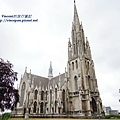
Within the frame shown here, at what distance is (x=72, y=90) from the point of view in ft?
144

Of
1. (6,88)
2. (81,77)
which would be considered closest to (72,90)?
(81,77)

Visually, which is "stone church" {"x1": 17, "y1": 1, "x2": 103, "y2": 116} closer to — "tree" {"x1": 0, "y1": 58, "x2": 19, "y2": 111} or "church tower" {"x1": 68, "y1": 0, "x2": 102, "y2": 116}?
"church tower" {"x1": 68, "y1": 0, "x2": 102, "y2": 116}

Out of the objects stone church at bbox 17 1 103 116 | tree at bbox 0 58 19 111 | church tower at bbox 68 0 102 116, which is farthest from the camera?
stone church at bbox 17 1 103 116

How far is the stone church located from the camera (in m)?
40.1

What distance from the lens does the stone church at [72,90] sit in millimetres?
40094

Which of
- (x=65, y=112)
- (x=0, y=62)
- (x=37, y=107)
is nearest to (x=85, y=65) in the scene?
(x=65, y=112)

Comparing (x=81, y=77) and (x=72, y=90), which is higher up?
(x=81, y=77)

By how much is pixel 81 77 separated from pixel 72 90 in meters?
5.13

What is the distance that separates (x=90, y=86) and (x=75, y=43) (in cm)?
1728

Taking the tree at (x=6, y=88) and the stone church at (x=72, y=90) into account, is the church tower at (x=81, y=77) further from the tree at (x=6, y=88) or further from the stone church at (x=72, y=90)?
the tree at (x=6, y=88)

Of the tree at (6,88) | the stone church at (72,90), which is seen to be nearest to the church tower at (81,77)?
the stone church at (72,90)

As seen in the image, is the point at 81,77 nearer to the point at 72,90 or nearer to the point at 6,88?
the point at 72,90

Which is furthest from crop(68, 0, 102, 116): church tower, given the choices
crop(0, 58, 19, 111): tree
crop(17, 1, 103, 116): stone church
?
crop(0, 58, 19, 111): tree

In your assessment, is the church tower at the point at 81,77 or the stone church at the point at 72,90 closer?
the church tower at the point at 81,77
